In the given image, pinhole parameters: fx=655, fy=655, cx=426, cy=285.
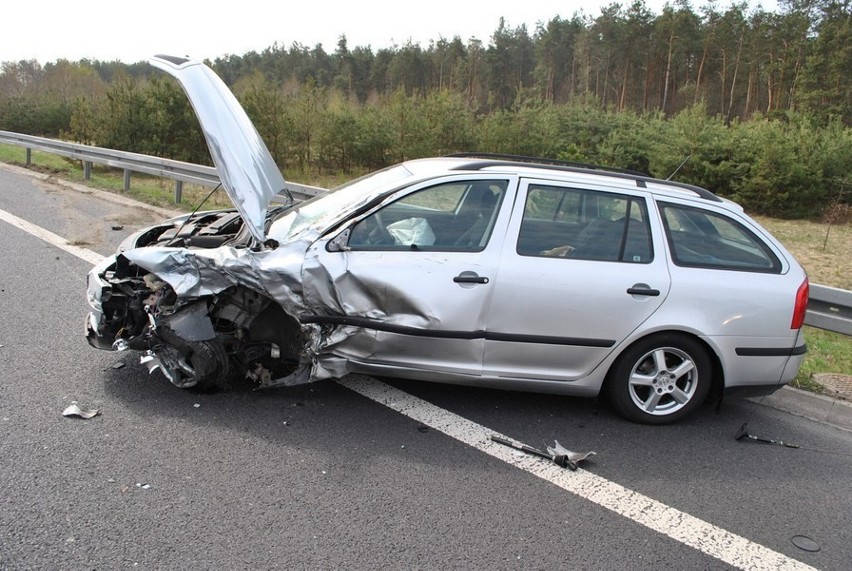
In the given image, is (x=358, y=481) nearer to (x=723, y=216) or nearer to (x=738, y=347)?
(x=738, y=347)

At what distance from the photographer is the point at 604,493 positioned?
137 inches

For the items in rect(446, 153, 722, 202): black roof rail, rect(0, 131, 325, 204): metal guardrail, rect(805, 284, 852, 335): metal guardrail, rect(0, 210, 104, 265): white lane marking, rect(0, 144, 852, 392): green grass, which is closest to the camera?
rect(446, 153, 722, 202): black roof rail

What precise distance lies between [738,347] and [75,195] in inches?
446

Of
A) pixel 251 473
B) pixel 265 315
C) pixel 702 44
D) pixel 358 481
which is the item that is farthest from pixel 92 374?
pixel 702 44

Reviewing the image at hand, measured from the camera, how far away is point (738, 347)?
13.9 feet

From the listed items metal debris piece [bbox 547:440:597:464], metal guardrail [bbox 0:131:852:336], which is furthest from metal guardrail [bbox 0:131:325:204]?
metal debris piece [bbox 547:440:597:464]

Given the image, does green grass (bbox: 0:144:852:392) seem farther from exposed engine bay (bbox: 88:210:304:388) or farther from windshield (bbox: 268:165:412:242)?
exposed engine bay (bbox: 88:210:304:388)

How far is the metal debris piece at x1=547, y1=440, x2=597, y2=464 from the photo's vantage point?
3775 millimetres

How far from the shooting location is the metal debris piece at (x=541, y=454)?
12.2 feet

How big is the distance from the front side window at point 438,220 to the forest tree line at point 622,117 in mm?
5431

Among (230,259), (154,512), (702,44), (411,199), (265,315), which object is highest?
(702,44)

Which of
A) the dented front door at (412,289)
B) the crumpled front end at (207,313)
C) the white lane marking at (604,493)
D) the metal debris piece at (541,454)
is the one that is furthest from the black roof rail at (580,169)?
the metal debris piece at (541,454)

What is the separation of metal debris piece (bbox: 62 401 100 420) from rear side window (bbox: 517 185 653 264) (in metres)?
2.78

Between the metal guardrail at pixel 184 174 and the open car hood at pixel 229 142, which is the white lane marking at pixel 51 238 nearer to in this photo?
the metal guardrail at pixel 184 174
